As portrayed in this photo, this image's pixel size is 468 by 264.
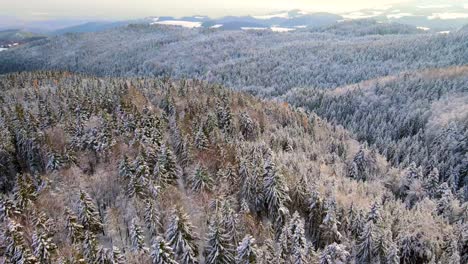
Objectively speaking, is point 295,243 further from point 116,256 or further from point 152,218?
point 116,256

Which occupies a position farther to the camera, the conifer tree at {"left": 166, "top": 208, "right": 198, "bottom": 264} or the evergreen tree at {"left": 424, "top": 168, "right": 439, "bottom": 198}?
the evergreen tree at {"left": 424, "top": 168, "right": 439, "bottom": 198}

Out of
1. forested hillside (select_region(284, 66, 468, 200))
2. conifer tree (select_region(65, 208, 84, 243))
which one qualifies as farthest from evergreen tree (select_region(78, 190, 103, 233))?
forested hillside (select_region(284, 66, 468, 200))

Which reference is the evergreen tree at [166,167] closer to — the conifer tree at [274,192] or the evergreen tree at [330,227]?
the conifer tree at [274,192]

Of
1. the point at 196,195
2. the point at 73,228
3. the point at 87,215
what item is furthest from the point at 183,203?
the point at 73,228

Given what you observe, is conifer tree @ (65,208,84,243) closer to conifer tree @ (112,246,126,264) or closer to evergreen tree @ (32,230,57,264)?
evergreen tree @ (32,230,57,264)

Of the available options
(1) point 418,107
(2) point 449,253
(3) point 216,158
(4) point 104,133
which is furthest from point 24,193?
(1) point 418,107

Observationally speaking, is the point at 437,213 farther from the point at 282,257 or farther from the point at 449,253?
the point at 282,257

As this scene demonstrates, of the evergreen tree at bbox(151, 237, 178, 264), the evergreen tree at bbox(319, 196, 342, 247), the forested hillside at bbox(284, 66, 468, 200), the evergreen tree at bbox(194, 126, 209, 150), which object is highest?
the evergreen tree at bbox(194, 126, 209, 150)
